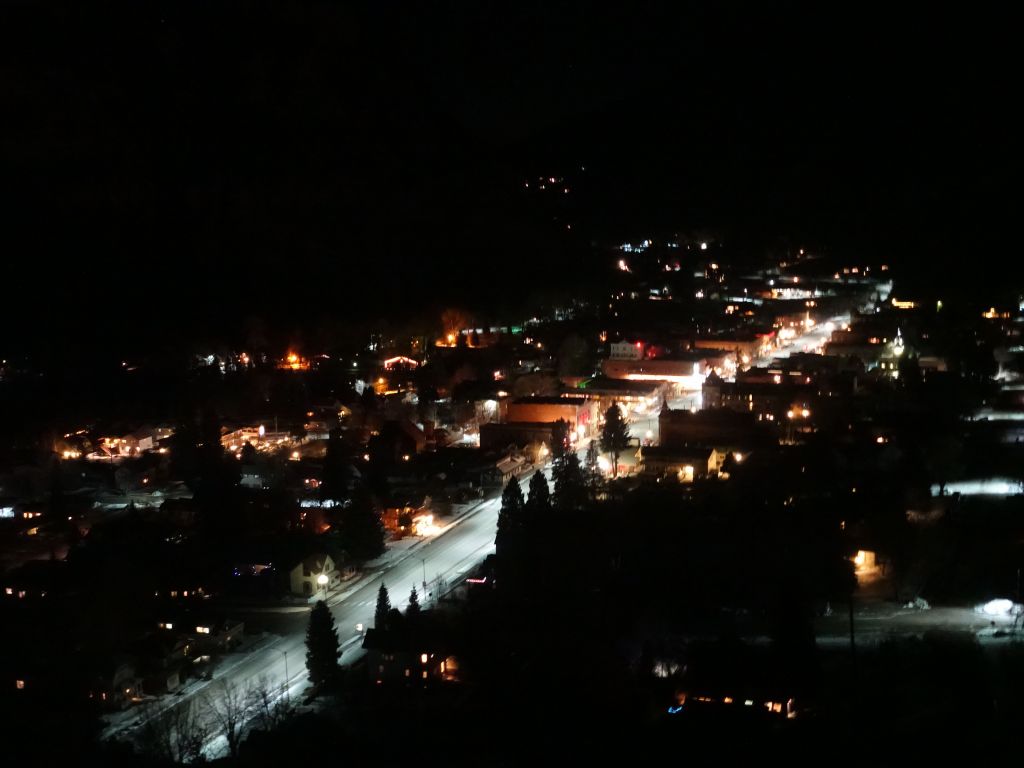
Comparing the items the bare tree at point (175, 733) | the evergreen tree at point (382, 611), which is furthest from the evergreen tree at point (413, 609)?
the bare tree at point (175, 733)

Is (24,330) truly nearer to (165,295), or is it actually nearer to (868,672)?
(165,295)

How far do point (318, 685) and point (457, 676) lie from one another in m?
0.57

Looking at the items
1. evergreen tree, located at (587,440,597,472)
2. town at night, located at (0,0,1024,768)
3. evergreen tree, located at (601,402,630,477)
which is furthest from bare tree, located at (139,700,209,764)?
evergreen tree, located at (601,402,630,477)

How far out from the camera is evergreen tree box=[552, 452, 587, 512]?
5521 mm

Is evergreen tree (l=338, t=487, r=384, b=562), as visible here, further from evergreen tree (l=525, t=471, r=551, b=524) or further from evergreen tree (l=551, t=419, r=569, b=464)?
evergreen tree (l=551, t=419, r=569, b=464)

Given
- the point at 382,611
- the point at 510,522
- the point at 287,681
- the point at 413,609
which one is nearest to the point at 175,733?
the point at 287,681

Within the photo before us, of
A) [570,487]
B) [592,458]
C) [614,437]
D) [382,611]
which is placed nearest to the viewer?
[382,611]

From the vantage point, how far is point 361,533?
16.8ft

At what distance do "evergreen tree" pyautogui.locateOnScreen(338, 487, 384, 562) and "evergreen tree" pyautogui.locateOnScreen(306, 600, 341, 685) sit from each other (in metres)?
1.27

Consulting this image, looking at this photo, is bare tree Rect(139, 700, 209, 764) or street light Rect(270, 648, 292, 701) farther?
street light Rect(270, 648, 292, 701)

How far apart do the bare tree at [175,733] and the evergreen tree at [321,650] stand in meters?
0.46

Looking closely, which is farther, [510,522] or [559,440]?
[559,440]

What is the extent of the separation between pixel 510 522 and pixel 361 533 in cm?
83

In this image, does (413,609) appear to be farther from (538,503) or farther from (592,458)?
(592,458)
